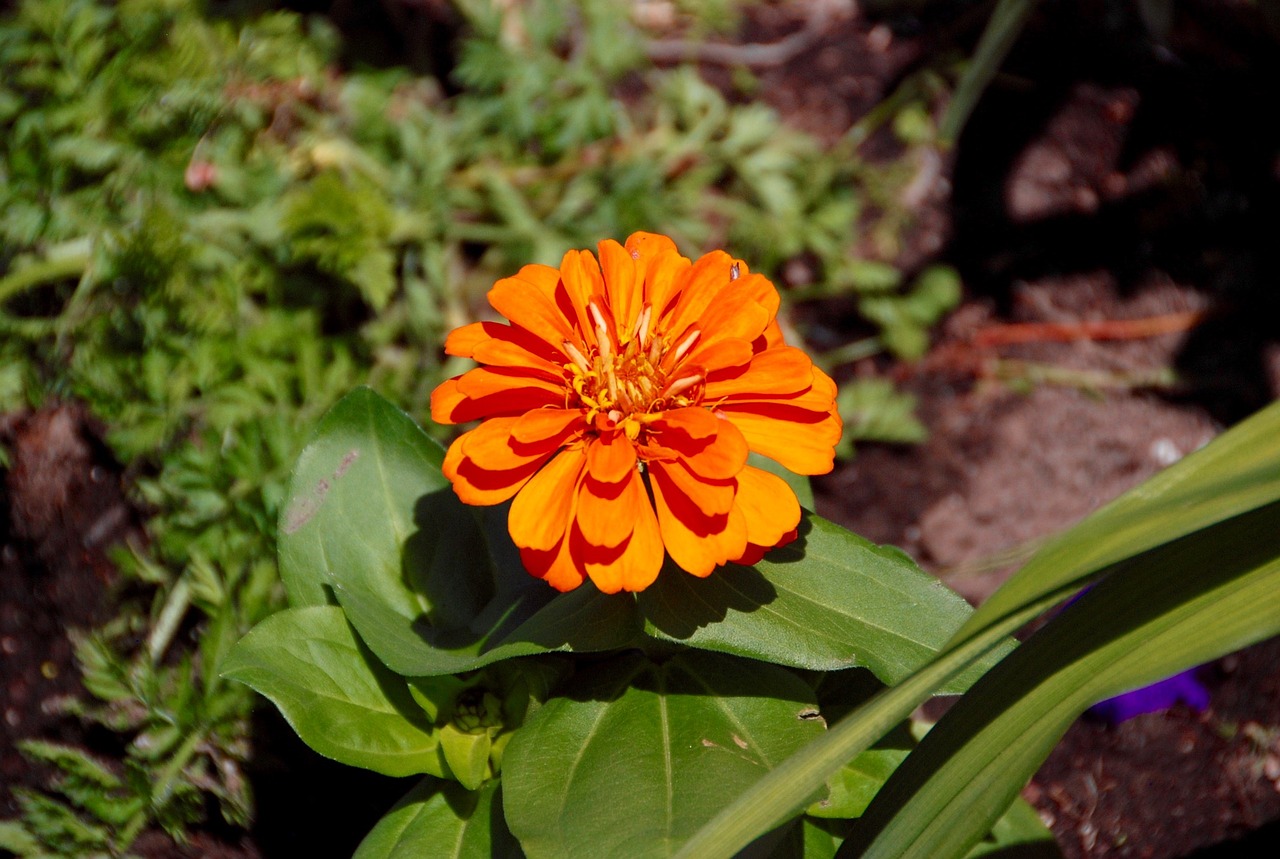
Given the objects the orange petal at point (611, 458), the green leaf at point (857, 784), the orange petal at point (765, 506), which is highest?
the orange petal at point (611, 458)

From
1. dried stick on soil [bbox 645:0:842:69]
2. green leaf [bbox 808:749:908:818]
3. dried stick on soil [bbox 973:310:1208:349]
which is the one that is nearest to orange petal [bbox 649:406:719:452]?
green leaf [bbox 808:749:908:818]

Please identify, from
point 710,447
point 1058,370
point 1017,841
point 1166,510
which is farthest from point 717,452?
point 1058,370

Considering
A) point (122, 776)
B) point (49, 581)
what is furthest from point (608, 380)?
point (49, 581)

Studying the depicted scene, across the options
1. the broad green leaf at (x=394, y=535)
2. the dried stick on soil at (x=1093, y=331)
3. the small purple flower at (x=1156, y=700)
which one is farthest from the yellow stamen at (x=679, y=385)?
the dried stick on soil at (x=1093, y=331)

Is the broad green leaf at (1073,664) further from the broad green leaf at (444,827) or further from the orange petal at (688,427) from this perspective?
the broad green leaf at (444,827)

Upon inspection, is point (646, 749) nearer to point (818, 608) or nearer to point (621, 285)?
point (818, 608)

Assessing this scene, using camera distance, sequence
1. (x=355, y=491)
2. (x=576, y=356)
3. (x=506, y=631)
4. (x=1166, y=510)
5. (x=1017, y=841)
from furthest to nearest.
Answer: (x=1017, y=841), (x=355, y=491), (x=506, y=631), (x=576, y=356), (x=1166, y=510)
